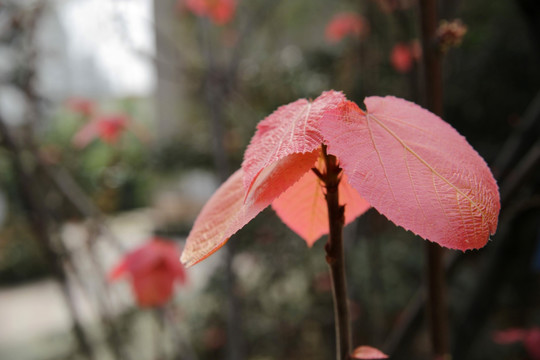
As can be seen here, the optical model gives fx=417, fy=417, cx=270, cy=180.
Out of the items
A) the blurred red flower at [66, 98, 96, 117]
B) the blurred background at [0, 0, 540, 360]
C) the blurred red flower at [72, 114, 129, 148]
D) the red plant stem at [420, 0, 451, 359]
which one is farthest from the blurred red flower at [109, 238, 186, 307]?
the blurred red flower at [66, 98, 96, 117]

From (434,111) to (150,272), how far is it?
606mm

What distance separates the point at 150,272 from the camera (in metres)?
0.78

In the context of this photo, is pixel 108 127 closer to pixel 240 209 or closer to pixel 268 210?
pixel 268 210

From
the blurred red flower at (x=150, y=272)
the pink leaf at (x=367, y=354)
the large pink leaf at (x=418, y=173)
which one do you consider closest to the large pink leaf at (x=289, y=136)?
the large pink leaf at (x=418, y=173)

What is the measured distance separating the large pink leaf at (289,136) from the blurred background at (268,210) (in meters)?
0.21

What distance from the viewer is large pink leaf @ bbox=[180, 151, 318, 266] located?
167 millimetres

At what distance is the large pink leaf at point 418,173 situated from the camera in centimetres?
16

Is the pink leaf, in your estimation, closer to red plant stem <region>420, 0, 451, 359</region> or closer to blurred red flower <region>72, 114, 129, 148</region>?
red plant stem <region>420, 0, 451, 359</region>

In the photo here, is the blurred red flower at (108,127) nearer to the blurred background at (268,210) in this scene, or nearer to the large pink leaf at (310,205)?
the blurred background at (268,210)

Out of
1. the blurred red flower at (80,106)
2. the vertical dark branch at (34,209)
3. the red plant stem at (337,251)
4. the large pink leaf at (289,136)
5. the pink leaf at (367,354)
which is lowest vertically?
the pink leaf at (367,354)

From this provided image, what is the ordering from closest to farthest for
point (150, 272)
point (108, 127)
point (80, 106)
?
point (150, 272)
point (108, 127)
point (80, 106)

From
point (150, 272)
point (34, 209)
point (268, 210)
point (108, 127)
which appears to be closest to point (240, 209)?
point (150, 272)

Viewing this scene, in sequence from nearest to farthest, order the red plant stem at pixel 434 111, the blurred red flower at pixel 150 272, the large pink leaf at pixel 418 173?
the large pink leaf at pixel 418 173 < the red plant stem at pixel 434 111 < the blurred red flower at pixel 150 272

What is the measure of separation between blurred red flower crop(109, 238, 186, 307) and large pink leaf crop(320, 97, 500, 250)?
2.05ft
